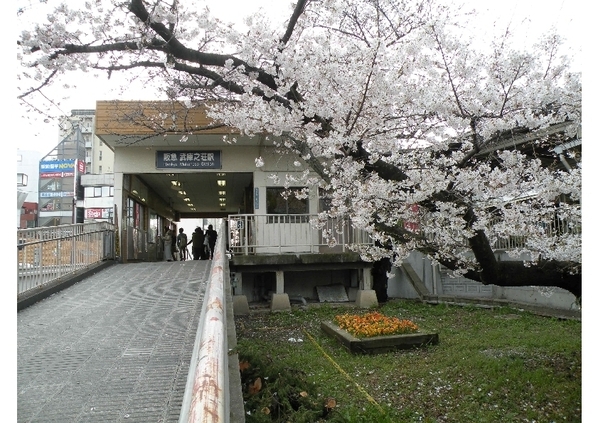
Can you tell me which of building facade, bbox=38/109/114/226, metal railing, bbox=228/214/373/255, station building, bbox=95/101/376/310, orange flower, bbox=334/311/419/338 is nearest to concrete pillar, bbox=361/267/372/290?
station building, bbox=95/101/376/310

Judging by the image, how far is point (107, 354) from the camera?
510 centimetres

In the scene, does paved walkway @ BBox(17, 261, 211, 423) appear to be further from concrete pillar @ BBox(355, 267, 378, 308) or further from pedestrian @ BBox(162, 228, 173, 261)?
pedestrian @ BBox(162, 228, 173, 261)

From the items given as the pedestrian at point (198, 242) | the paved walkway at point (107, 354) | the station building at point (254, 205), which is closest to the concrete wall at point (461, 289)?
the station building at point (254, 205)

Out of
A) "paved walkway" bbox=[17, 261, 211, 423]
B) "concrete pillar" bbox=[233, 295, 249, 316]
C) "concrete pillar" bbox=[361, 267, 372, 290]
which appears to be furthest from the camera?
"concrete pillar" bbox=[361, 267, 372, 290]

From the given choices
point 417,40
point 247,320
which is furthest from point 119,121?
point 417,40

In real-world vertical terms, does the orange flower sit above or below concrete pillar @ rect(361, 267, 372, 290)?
below

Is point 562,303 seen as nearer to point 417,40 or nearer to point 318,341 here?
point 318,341

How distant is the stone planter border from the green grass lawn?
0.44 feet

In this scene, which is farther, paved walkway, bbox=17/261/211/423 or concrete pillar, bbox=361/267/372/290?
concrete pillar, bbox=361/267/372/290

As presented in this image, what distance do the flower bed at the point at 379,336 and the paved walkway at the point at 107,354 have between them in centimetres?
275

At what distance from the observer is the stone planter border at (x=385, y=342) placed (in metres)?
8.05

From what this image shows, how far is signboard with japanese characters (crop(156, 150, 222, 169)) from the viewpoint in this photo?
15.1 m

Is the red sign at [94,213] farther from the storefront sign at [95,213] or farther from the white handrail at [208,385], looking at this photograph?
the white handrail at [208,385]

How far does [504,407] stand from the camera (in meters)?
5.58
